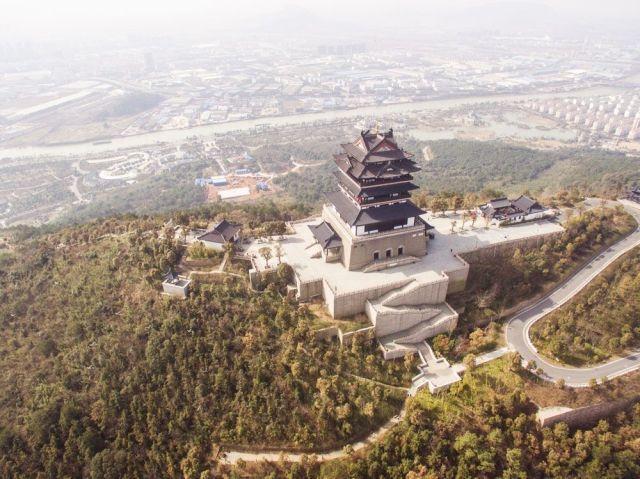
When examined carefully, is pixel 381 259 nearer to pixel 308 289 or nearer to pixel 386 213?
pixel 386 213

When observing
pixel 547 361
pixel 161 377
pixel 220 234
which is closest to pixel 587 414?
pixel 547 361

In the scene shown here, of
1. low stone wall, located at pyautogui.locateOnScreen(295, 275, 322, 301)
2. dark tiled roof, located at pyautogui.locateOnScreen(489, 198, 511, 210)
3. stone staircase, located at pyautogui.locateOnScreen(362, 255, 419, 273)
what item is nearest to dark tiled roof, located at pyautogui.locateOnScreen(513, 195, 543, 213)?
dark tiled roof, located at pyautogui.locateOnScreen(489, 198, 511, 210)

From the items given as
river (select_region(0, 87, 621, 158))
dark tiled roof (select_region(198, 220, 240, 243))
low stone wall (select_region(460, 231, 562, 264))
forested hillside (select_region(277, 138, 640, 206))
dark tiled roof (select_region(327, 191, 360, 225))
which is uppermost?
dark tiled roof (select_region(327, 191, 360, 225))

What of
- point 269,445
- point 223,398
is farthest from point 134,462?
point 269,445

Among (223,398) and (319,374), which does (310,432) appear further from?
(223,398)

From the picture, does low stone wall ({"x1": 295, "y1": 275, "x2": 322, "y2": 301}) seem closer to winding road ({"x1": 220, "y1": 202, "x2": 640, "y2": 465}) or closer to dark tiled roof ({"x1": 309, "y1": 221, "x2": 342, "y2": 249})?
dark tiled roof ({"x1": 309, "y1": 221, "x2": 342, "y2": 249})

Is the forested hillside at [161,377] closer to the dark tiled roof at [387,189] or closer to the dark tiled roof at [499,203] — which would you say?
the dark tiled roof at [387,189]

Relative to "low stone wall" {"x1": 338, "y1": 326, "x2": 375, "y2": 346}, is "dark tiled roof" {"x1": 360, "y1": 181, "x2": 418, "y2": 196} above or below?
above
